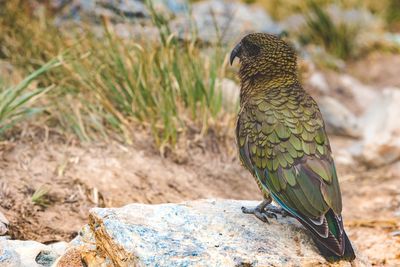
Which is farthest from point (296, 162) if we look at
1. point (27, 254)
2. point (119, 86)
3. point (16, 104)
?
point (119, 86)

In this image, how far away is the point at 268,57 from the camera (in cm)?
428

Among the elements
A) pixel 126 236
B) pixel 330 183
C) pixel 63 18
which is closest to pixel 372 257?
pixel 330 183

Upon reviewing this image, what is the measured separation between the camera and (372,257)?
4.77m

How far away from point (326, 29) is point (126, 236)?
7268 millimetres

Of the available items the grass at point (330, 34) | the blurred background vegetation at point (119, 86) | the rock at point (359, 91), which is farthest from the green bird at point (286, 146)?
the grass at point (330, 34)

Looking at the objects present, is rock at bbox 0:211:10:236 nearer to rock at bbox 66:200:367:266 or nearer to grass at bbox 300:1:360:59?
rock at bbox 66:200:367:266

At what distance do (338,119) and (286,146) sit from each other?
437 cm

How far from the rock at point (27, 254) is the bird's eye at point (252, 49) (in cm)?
165

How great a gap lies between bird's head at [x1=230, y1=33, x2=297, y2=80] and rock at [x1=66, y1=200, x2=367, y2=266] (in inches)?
34.4

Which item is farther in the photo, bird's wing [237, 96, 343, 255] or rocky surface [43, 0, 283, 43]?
rocky surface [43, 0, 283, 43]

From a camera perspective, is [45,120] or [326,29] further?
[326,29]

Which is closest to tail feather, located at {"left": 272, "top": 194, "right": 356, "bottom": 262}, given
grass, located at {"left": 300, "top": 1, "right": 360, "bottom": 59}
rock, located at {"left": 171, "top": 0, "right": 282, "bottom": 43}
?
rock, located at {"left": 171, "top": 0, "right": 282, "bottom": 43}

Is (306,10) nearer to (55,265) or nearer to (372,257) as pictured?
(372,257)

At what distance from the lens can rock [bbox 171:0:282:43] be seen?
649cm
